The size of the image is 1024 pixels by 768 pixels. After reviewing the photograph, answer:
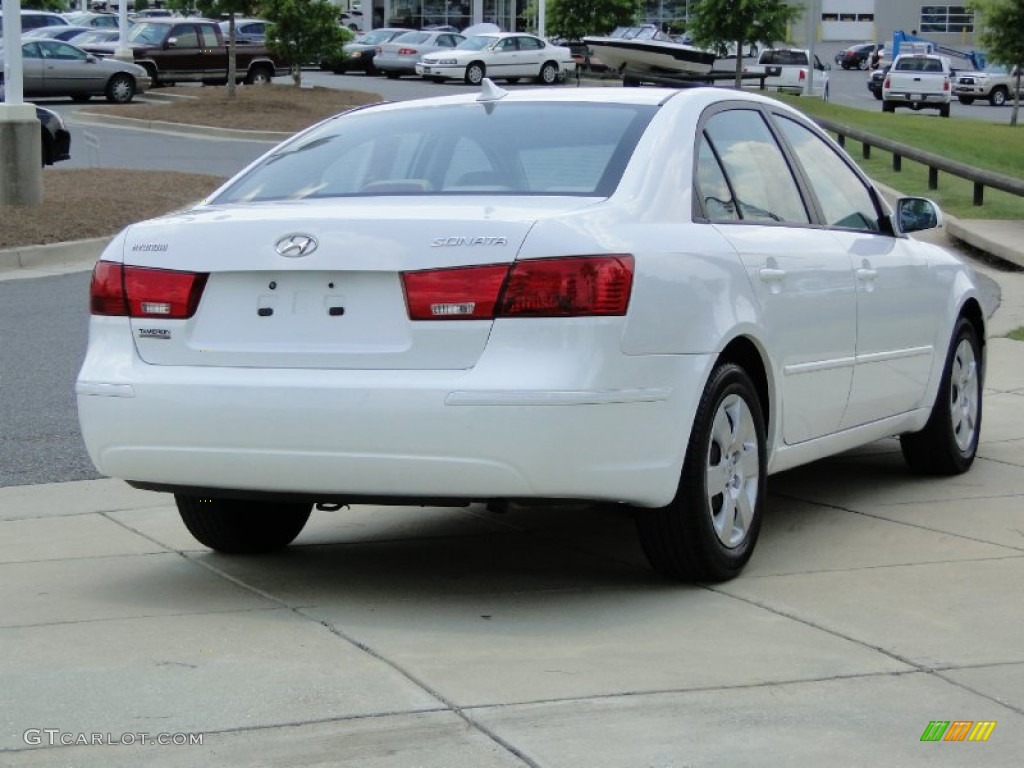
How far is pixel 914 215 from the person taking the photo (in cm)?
740

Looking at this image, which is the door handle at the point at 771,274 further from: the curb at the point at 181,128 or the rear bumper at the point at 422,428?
the curb at the point at 181,128

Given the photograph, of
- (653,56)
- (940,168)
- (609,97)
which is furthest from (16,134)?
(653,56)

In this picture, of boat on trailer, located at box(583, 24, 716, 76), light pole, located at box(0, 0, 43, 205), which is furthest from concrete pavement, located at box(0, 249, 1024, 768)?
boat on trailer, located at box(583, 24, 716, 76)

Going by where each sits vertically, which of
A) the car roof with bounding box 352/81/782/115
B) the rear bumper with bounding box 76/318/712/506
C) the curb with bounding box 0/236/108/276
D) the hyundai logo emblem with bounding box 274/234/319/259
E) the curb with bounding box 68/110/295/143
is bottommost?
the curb with bounding box 0/236/108/276

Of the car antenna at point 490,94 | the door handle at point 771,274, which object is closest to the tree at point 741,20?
the car antenna at point 490,94

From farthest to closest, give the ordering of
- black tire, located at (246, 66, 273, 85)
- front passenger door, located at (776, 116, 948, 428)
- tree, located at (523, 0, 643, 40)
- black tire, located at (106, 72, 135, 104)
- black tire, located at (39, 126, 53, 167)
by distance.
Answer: tree, located at (523, 0, 643, 40) → black tire, located at (246, 66, 273, 85) → black tire, located at (106, 72, 135, 104) → black tire, located at (39, 126, 53, 167) → front passenger door, located at (776, 116, 948, 428)

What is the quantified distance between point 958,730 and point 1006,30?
146 ft

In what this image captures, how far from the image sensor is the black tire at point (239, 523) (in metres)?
6.18

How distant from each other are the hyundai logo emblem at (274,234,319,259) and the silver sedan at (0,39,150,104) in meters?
35.2

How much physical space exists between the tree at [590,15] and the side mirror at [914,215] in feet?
175

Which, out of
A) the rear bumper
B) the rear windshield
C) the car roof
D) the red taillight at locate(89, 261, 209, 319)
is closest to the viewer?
the rear bumper

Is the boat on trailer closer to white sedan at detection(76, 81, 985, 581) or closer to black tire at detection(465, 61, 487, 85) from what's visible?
black tire at detection(465, 61, 487, 85)

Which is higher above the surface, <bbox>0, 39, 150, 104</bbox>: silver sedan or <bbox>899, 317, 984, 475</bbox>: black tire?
<bbox>0, 39, 150, 104</bbox>: silver sedan

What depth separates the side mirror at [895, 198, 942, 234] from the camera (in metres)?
7.34
